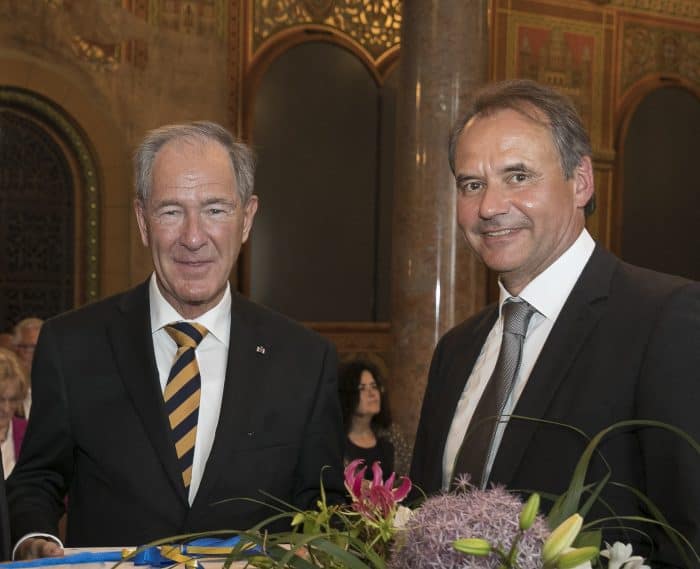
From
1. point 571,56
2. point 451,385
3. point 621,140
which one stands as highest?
point 571,56

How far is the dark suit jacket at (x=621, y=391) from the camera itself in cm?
173

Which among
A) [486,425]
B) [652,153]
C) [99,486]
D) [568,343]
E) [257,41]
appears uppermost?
[257,41]

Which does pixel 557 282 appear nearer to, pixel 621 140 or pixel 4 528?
pixel 4 528

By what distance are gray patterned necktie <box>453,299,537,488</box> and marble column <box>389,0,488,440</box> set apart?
4362 mm

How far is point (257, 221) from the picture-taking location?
34.8 feet

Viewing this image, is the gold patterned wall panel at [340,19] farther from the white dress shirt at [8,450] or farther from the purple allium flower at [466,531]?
the purple allium flower at [466,531]

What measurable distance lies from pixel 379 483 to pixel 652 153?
470 inches

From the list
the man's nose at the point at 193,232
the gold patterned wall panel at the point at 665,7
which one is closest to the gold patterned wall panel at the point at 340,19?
the gold patterned wall panel at the point at 665,7

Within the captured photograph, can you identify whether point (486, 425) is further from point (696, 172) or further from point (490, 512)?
point (696, 172)

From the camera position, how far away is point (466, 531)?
41.1 inches

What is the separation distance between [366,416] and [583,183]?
4.85 metres

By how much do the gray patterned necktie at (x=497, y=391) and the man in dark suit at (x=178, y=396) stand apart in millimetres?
560

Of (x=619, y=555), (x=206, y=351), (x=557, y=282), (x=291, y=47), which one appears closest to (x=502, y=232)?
(x=557, y=282)

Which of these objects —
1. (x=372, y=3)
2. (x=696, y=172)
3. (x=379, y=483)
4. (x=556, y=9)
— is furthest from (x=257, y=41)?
(x=379, y=483)
